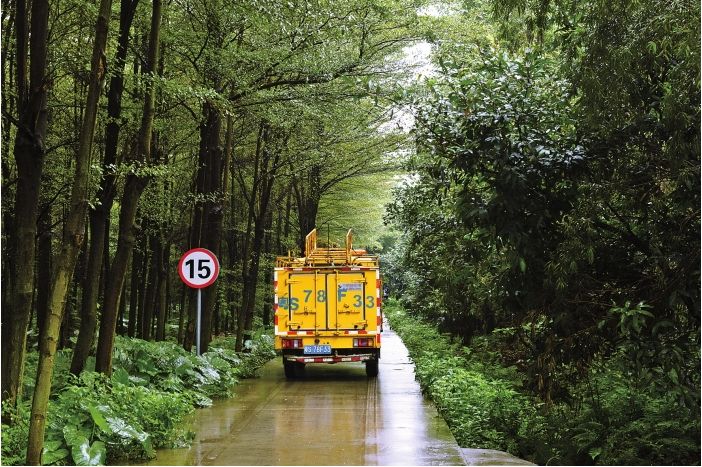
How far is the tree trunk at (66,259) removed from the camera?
5621 millimetres

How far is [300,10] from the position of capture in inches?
443

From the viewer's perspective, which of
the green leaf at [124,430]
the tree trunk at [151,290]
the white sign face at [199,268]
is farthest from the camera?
the tree trunk at [151,290]

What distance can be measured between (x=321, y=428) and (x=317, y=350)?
6284 mm

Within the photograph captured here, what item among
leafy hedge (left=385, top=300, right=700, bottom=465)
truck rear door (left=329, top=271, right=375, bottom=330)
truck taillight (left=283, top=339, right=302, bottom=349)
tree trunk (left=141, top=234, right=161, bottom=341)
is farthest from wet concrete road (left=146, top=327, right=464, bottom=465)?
tree trunk (left=141, top=234, right=161, bottom=341)

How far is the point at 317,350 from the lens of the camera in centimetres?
1593

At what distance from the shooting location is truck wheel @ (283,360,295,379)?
16219 mm

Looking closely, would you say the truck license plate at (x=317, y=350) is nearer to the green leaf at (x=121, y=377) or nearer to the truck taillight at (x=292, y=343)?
the truck taillight at (x=292, y=343)

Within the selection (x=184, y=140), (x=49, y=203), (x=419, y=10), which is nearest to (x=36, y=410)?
(x=49, y=203)

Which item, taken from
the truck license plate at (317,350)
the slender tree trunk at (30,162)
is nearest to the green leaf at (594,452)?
the slender tree trunk at (30,162)

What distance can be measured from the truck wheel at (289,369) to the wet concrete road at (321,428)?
65cm

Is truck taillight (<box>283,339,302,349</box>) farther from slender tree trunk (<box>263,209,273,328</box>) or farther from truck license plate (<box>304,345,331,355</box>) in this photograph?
slender tree trunk (<box>263,209,273,328</box>)

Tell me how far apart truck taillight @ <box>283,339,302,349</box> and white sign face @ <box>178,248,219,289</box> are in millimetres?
3729

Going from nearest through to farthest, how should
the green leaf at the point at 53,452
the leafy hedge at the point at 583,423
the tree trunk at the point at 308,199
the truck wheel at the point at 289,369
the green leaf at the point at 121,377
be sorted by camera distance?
the green leaf at the point at 53,452 → the leafy hedge at the point at 583,423 → the green leaf at the point at 121,377 → the truck wheel at the point at 289,369 → the tree trunk at the point at 308,199

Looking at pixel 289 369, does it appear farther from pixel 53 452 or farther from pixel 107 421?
pixel 53 452
